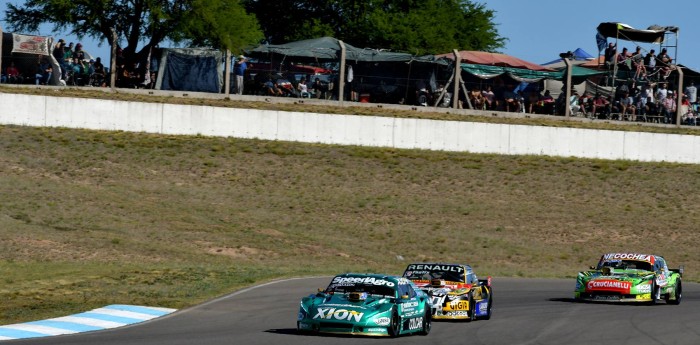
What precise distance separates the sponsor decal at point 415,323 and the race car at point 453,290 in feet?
4.16

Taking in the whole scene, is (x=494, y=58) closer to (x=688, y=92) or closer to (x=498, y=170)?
(x=688, y=92)

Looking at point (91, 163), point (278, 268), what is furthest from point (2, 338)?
point (91, 163)

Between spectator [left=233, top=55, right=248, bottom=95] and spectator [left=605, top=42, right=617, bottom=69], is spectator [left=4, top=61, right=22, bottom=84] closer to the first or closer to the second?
spectator [left=233, top=55, right=248, bottom=95]

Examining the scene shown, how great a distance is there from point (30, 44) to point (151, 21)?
9928 mm

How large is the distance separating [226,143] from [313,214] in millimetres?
6867

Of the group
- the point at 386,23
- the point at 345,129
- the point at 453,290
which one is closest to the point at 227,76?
the point at 345,129

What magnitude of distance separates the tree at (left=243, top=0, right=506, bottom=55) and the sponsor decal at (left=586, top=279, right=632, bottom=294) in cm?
5247

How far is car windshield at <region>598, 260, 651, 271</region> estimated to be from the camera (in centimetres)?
2603

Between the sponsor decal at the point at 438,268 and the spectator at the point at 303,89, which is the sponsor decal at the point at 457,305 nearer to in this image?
the sponsor decal at the point at 438,268

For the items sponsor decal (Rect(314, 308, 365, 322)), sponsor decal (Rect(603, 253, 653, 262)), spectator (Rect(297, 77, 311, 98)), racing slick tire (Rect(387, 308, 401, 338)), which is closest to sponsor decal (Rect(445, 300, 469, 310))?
racing slick tire (Rect(387, 308, 401, 338))

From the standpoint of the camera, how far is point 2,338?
55.3ft

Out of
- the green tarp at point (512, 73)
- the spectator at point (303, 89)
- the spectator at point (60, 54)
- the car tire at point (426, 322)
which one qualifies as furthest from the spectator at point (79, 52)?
the car tire at point (426, 322)

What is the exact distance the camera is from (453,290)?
2100 cm

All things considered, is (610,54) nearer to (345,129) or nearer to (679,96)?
(679,96)
